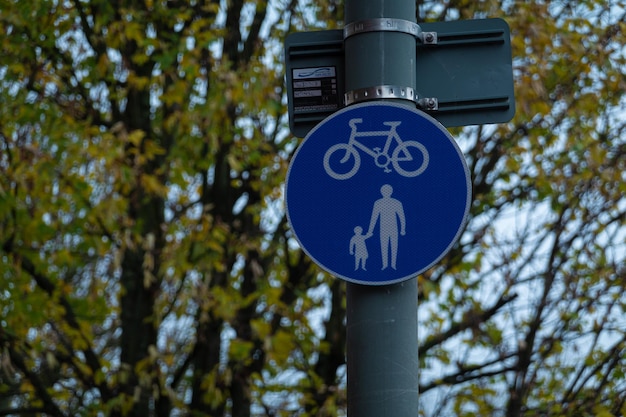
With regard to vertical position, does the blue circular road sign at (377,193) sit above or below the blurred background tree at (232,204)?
below

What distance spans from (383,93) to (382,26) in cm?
20

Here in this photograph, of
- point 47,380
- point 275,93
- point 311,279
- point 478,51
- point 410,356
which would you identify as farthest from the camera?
point 47,380

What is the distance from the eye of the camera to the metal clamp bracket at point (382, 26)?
→ 10.2ft

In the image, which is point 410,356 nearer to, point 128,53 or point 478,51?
point 478,51

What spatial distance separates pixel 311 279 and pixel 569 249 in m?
2.15

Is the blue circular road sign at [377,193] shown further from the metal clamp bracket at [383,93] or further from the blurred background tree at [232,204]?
the blurred background tree at [232,204]

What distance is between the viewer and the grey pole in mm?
2828

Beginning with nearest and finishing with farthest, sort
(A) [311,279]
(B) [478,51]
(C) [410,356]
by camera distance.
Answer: (C) [410,356] < (B) [478,51] < (A) [311,279]

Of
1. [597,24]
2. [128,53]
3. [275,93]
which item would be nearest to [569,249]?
[597,24]

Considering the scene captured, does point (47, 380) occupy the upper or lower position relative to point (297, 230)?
upper

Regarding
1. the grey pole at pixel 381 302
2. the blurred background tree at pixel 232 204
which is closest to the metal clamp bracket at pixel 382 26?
the grey pole at pixel 381 302

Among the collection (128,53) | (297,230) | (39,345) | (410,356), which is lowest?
(410,356)

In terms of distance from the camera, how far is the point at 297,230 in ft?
9.91

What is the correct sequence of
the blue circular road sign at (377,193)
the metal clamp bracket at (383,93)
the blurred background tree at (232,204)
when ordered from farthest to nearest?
the blurred background tree at (232,204)
the metal clamp bracket at (383,93)
the blue circular road sign at (377,193)
